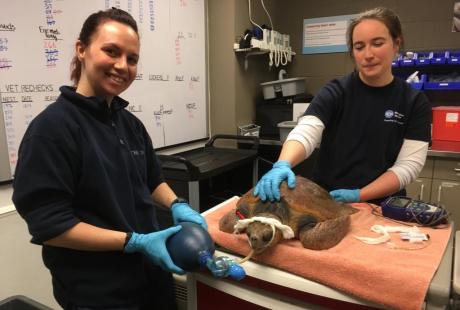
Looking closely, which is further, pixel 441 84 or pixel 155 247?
pixel 441 84

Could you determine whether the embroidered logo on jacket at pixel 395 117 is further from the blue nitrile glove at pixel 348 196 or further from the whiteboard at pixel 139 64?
the whiteboard at pixel 139 64

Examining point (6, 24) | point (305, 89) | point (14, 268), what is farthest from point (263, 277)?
point (305, 89)

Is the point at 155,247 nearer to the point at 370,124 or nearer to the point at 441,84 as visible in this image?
the point at 370,124

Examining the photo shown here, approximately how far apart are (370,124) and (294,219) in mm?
585

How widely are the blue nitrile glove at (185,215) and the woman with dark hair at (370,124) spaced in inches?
15.0

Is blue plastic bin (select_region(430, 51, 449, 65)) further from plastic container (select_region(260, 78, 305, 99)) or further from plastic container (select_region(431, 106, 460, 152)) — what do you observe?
plastic container (select_region(260, 78, 305, 99))

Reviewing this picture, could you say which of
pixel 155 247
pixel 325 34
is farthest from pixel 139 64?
pixel 325 34

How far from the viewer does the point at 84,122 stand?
921mm

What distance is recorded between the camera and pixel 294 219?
1.00m

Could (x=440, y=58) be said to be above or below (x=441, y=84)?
above

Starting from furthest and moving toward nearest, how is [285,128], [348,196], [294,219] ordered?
1. [285,128]
2. [348,196]
3. [294,219]

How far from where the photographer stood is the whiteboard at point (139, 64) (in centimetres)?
162

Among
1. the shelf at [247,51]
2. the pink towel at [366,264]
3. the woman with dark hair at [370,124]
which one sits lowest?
the pink towel at [366,264]

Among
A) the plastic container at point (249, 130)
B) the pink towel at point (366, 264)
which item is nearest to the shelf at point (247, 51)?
the plastic container at point (249, 130)
